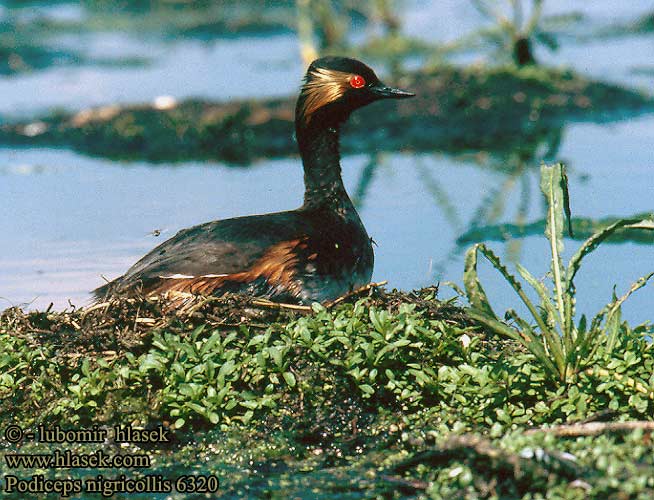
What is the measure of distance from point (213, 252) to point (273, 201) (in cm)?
439

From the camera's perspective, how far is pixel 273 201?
36.1ft

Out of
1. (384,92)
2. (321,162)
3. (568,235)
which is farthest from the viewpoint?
(568,235)

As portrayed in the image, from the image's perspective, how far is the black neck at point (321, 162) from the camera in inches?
304

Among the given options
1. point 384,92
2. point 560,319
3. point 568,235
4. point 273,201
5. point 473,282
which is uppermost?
point 384,92

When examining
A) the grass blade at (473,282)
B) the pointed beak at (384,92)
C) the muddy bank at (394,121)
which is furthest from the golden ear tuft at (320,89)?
the muddy bank at (394,121)

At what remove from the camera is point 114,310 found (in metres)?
6.20

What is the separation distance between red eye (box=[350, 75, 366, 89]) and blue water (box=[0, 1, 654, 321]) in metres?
1.32

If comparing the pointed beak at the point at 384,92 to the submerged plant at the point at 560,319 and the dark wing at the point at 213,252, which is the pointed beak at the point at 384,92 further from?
the submerged plant at the point at 560,319

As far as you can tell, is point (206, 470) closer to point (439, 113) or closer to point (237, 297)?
point (237, 297)

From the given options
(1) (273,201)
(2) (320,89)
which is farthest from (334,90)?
(1) (273,201)

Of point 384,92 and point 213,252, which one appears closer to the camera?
point 213,252

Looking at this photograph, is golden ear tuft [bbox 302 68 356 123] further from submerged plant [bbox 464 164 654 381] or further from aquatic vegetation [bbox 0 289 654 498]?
submerged plant [bbox 464 164 654 381]

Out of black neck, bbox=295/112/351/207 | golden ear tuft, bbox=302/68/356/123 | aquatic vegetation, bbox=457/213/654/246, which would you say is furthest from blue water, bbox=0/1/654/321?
golden ear tuft, bbox=302/68/356/123

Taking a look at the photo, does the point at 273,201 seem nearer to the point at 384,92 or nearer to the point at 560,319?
the point at 384,92
